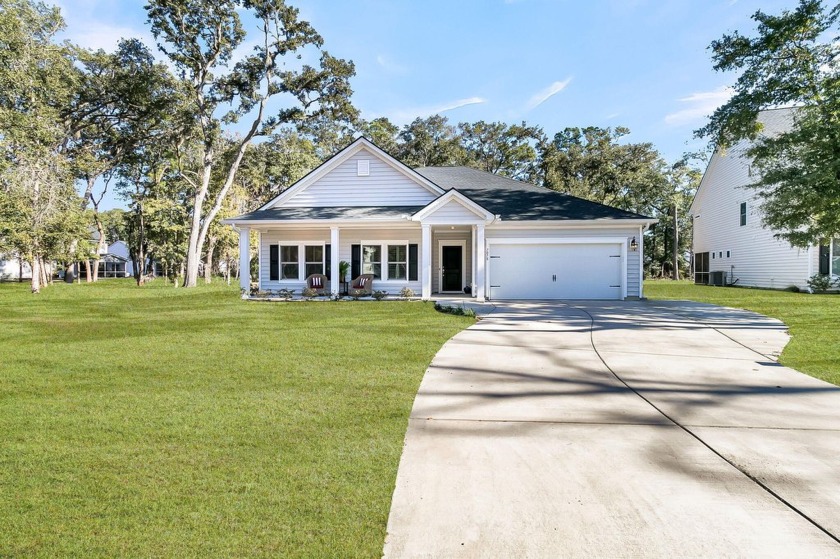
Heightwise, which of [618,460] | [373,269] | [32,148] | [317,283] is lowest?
[618,460]

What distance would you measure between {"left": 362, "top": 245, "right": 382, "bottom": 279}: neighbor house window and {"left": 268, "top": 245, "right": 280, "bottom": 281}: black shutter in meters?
3.13

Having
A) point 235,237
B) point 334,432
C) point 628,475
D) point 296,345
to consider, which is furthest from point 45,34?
point 628,475

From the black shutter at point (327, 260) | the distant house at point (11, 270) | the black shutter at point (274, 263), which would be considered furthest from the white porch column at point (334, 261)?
the distant house at point (11, 270)

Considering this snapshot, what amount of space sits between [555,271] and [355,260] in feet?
23.2

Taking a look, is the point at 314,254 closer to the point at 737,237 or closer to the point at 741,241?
the point at 741,241

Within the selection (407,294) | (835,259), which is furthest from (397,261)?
→ (835,259)

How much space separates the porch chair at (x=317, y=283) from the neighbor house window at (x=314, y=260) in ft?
Result: 2.53

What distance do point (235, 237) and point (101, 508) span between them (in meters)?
32.7

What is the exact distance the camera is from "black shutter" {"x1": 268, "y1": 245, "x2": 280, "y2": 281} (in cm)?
1669

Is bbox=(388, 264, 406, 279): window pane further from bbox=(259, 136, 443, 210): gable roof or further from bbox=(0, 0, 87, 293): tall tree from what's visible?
bbox=(0, 0, 87, 293): tall tree

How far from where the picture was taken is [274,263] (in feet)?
54.9

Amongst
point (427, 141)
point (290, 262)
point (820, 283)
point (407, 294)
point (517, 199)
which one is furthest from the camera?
point (427, 141)

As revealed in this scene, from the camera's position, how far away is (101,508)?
252 centimetres

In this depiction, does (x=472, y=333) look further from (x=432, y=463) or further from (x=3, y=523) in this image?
(x=3, y=523)
